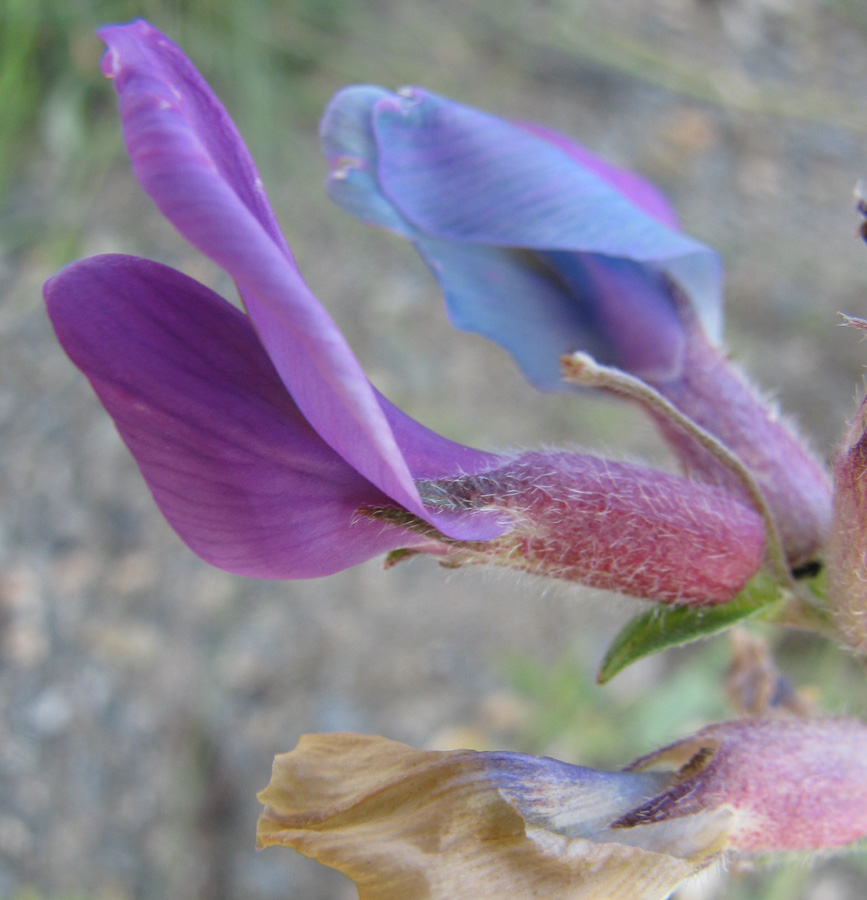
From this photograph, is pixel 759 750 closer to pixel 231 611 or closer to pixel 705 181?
pixel 231 611

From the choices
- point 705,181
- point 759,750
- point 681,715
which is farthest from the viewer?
point 705,181

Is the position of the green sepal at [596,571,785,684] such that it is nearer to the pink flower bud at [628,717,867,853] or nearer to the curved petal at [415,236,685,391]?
the pink flower bud at [628,717,867,853]

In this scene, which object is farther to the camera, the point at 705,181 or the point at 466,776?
the point at 705,181

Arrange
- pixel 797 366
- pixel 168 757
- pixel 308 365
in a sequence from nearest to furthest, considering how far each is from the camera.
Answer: pixel 308 365 → pixel 168 757 → pixel 797 366

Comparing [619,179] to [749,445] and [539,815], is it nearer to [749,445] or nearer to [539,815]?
[749,445]

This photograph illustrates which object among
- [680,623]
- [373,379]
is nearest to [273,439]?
[680,623]

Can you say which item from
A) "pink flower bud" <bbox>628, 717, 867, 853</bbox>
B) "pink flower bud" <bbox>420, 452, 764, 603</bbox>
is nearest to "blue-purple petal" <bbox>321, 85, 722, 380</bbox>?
"pink flower bud" <bbox>420, 452, 764, 603</bbox>

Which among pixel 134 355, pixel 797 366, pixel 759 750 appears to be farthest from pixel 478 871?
pixel 797 366
